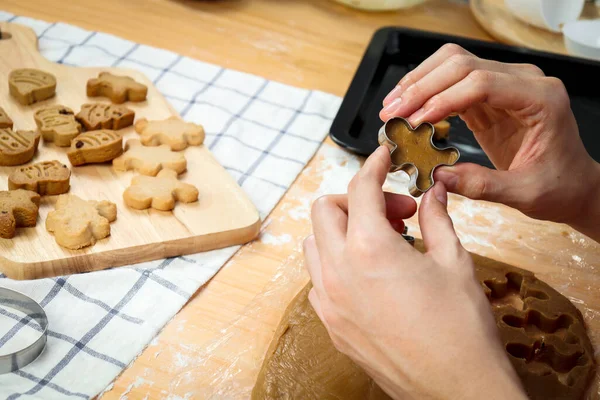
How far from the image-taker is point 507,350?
1247 mm

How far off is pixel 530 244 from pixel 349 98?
0.62 m

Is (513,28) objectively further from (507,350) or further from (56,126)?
(56,126)

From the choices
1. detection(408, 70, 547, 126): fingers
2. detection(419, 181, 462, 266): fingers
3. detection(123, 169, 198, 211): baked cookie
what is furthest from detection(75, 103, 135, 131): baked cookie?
detection(419, 181, 462, 266): fingers

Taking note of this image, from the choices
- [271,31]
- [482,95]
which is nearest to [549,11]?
[271,31]

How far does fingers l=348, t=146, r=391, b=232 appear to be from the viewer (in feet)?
3.21

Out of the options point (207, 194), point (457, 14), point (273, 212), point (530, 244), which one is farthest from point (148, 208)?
point (457, 14)

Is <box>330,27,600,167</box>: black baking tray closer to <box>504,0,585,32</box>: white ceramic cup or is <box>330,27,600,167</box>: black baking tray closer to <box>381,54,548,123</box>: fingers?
<box>504,0,585,32</box>: white ceramic cup

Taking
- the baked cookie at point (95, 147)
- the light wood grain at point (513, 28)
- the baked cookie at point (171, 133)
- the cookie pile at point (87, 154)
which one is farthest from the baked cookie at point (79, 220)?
the light wood grain at point (513, 28)

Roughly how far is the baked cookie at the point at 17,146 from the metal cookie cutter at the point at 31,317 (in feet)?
1.34

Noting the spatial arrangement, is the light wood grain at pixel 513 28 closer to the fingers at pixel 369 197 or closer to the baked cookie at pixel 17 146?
the fingers at pixel 369 197

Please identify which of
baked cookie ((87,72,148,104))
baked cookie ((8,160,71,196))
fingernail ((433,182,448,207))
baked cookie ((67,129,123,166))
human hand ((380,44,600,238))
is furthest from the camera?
baked cookie ((87,72,148,104))

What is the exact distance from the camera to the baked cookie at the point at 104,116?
5.51ft

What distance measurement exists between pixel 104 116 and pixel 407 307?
42.0 inches

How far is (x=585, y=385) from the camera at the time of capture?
1212 mm
